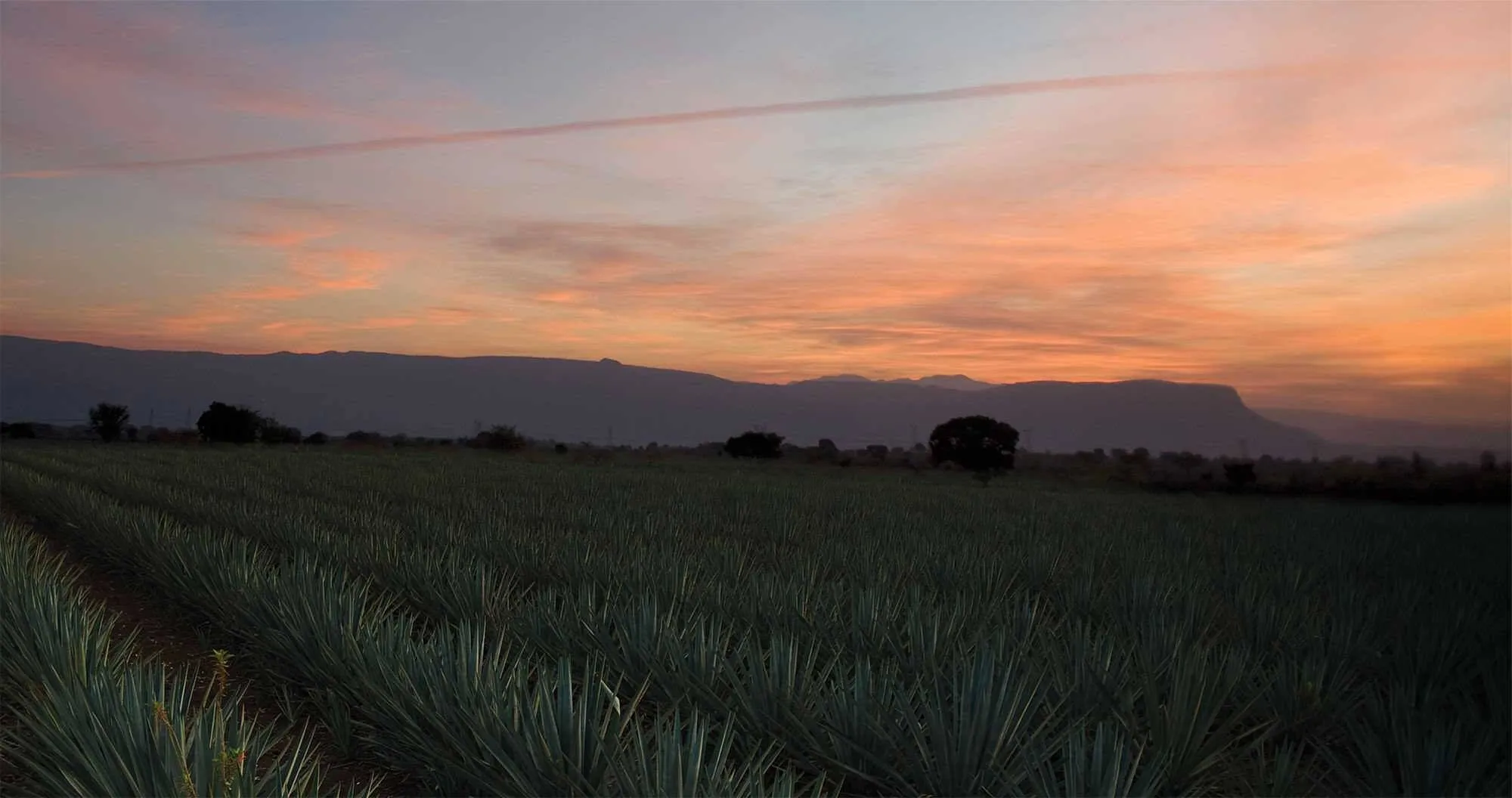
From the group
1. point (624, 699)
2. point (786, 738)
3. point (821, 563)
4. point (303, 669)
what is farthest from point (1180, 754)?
point (821, 563)

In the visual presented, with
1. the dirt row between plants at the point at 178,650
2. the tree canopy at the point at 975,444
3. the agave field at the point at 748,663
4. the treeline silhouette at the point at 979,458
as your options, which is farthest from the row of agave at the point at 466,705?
the tree canopy at the point at 975,444

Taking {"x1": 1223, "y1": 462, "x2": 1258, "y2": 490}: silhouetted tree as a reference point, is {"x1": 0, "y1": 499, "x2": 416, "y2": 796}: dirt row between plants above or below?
below

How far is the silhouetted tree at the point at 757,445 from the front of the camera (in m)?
52.5

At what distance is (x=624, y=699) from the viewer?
4668 mm

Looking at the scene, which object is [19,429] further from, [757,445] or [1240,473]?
[1240,473]

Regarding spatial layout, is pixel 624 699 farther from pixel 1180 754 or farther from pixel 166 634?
pixel 166 634

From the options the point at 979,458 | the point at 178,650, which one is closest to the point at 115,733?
the point at 178,650

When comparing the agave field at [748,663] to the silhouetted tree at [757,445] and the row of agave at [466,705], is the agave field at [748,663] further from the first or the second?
the silhouetted tree at [757,445]

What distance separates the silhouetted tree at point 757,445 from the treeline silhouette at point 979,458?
0.05m

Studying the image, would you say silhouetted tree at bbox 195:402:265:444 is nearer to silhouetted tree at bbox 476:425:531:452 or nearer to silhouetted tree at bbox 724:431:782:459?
silhouetted tree at bbox 476:425:531:452

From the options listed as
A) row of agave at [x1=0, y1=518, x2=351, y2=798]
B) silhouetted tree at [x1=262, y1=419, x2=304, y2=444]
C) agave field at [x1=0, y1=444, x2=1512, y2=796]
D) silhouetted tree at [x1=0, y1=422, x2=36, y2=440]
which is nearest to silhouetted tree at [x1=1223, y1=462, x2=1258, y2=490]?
agave field at [x1=0, y1=444, x2=1512, y2=796]

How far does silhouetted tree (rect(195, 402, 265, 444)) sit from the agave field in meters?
46.8

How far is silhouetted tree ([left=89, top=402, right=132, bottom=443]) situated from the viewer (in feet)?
176

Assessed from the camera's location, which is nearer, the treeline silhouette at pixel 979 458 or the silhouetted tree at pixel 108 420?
the treeline silhouette at pixel 979 458
